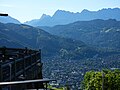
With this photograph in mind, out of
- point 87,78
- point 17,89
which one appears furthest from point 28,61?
point 87,78

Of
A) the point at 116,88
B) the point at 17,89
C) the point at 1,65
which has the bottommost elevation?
the point at 116,88

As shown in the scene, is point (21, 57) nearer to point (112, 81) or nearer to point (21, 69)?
point (21, 69)

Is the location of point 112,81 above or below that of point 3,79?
below

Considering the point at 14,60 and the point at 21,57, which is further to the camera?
the point at 21,57

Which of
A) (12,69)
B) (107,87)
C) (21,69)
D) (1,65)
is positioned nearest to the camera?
(1,65)

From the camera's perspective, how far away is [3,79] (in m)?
18.0

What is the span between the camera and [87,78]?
84.1 m

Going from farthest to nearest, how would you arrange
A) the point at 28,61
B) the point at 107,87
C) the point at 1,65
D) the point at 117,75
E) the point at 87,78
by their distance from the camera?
the point at 87,78 → the point at 117,75 → the point at 107,87 → the point at 28,61 → the point at 1,65

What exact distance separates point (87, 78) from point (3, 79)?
220 ft

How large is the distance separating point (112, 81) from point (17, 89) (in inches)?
1982

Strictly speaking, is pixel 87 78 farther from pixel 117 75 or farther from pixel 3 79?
pixel 3 79

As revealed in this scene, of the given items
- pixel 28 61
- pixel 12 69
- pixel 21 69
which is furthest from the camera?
pixel 28 61

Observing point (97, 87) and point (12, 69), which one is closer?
point (12, 69)

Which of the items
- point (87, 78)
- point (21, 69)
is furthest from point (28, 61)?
point (87, 78)
